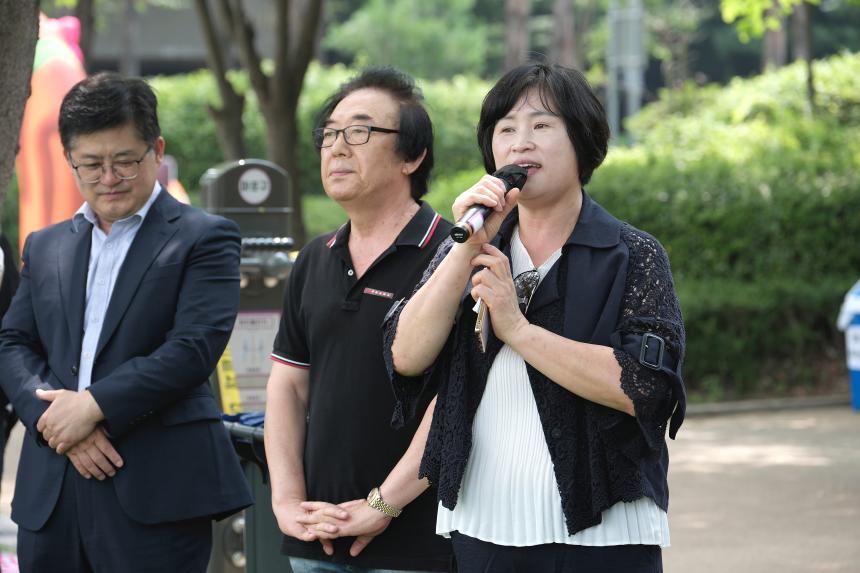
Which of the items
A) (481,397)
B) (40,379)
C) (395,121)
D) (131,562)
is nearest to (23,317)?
(40,379)

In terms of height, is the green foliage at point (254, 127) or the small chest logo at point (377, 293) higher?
the green foliage at point (254, 127)

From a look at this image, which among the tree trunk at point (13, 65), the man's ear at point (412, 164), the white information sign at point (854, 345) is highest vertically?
the tree trunk at point (13, 65)

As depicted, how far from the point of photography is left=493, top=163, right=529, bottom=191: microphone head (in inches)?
117

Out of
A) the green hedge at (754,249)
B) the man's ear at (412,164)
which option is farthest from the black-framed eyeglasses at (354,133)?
the green hedge at (754,249)

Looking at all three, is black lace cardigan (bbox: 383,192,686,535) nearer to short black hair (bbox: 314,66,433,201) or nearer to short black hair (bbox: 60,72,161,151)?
short black hair (bbox: 314,66,433,201)

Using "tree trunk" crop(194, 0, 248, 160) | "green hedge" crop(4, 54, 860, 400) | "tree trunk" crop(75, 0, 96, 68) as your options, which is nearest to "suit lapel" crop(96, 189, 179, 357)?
"tree trunk" crop(194, 0, 248, 160)

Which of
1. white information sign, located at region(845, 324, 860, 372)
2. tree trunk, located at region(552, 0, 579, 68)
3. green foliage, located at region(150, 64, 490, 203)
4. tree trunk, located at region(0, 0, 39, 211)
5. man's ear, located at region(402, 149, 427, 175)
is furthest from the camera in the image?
tree trunk, located at region(552, 0, 579, 68)

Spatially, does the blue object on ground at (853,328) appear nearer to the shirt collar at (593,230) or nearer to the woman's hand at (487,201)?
the shirt collar at (593,230)

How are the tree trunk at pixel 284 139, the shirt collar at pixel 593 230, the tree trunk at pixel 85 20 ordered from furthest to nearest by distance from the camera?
the tree trunk at pixel 85 20
the tree trunk at pixel 284 139
the shirt collar at pixel 593 230

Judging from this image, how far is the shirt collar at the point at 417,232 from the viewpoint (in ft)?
12.6

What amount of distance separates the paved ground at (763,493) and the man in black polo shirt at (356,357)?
3877 millimetres

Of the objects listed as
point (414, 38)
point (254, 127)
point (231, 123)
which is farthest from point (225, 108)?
point (414, 38)

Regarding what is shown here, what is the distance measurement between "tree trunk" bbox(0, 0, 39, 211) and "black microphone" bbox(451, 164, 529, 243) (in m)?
2.46

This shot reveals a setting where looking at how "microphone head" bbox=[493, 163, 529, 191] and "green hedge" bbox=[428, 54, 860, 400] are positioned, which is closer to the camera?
"microphone head" bbox=[493, 163, 529, 191]
